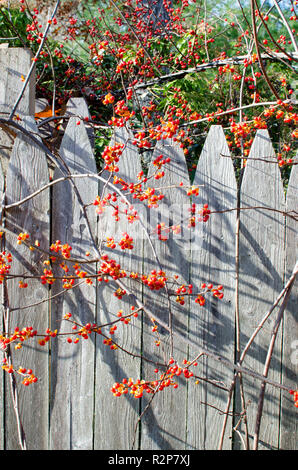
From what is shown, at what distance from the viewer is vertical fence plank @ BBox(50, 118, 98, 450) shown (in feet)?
6.91

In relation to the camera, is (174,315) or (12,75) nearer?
(174,315)

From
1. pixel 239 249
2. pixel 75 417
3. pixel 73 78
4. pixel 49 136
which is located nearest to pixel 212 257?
pixel 239 249

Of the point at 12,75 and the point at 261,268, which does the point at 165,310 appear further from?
the point at 12,75

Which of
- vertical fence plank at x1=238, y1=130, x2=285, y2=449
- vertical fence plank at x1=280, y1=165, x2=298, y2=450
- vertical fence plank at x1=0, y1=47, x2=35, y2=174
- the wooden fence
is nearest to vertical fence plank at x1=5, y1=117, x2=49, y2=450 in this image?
the wooden fence

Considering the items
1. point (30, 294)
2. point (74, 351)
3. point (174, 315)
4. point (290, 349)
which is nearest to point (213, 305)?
point (174, 315)

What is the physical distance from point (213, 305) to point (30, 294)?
0.91 m

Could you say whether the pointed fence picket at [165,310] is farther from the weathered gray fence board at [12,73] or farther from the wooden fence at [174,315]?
the weathered gray fence board at [12,73]

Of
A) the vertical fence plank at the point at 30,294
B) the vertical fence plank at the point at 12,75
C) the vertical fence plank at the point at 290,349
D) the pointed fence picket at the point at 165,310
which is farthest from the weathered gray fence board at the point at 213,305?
the vertical fence plank at the point at 12,75

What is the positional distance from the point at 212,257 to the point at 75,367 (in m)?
0.87

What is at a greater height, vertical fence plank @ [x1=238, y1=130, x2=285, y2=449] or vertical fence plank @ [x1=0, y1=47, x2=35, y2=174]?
vertical fence plank @ [x1=0, y1=47, x2=35, y2=174]

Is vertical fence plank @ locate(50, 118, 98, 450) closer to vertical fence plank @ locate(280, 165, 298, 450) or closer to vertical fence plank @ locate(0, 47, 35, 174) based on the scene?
vertical fence plank @ locate(0, 47, 35, 174)

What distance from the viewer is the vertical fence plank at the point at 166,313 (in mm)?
2084

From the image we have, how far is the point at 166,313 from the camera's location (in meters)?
2.09
